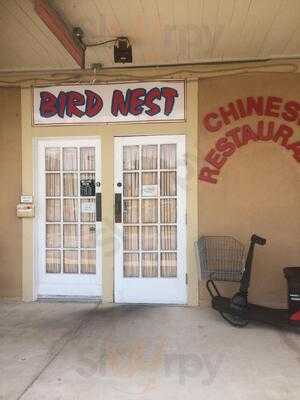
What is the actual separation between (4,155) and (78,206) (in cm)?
122

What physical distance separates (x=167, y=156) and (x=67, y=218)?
5.24 feet

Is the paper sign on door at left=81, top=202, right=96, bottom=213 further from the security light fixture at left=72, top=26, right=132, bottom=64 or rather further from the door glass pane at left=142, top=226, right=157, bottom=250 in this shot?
the security light fixture at left=72, top=26, right=132, bottom=64

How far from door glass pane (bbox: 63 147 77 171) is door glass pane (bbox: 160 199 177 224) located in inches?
50.7

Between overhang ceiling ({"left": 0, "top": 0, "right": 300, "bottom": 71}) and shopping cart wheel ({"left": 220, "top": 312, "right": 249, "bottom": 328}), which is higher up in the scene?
overhang ceiling ({"left": 0, "top": 0, "right": 300, "bottom": 71})

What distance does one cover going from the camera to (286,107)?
206 inches

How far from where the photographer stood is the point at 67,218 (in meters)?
5.69

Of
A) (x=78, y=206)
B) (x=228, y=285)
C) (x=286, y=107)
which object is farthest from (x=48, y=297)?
(x=286, y=107)

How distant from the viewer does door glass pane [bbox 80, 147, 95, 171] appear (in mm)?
5617

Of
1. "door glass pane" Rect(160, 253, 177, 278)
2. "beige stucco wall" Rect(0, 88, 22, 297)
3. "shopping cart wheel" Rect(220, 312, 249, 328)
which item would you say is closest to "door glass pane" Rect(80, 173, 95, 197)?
"beige stucco wall" Rect(0, 88, 22, 297)

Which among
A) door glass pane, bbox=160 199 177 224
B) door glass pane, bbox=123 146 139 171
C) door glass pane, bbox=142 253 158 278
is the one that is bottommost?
door glass pane, bbox=142 253 158 278

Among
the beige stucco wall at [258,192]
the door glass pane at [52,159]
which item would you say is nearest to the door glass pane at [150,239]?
the beige stucco wall at [258,192]

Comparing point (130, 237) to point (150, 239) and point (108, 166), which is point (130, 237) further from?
point (108, 166)

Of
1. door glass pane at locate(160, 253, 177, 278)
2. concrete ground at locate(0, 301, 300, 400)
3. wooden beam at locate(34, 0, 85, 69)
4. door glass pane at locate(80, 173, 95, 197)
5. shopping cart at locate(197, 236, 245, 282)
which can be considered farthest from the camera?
door glass pane at locate(80, 173, 95, 197)

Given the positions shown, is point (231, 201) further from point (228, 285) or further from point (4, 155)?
point (4, 155)
